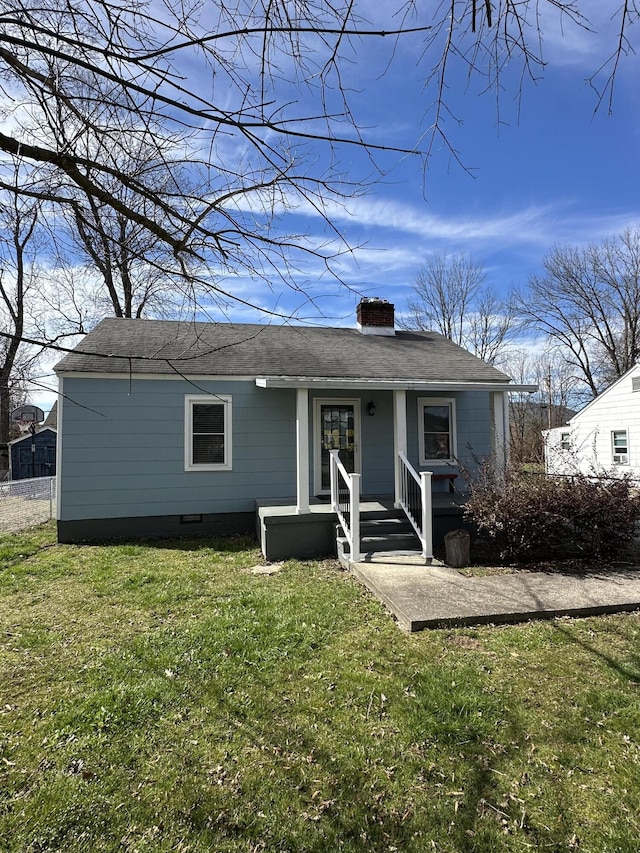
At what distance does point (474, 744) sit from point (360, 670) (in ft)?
3.35

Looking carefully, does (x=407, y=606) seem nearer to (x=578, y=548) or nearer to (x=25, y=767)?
(x=25, y=767)

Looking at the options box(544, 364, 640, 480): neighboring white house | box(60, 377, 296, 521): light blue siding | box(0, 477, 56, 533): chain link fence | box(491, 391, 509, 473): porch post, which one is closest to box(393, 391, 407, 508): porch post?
box(60, 377, 296, 521): light blue siding

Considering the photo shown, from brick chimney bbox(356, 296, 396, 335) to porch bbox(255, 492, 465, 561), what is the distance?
5.35 meters

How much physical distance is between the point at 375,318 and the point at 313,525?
254 inches

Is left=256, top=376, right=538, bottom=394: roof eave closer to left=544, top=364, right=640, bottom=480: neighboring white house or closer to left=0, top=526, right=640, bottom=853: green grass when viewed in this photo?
left=0, top=526, right=640, bottom=853: green grass

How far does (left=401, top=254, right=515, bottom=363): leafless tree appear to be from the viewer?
27203 mm

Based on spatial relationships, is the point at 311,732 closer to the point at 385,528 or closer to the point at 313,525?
the point at 313,525

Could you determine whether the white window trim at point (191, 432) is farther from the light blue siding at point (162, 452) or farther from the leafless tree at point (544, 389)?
the leafless tree at point (544, 389)

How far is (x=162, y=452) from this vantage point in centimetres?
842

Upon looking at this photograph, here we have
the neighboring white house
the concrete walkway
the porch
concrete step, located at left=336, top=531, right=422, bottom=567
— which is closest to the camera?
the concrete walkway

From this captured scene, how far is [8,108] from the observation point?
2.19 meters

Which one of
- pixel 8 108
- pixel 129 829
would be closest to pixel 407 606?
pixel 129 829

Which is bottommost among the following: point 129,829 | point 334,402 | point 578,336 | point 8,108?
point 129,829

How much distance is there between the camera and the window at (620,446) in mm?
17016
